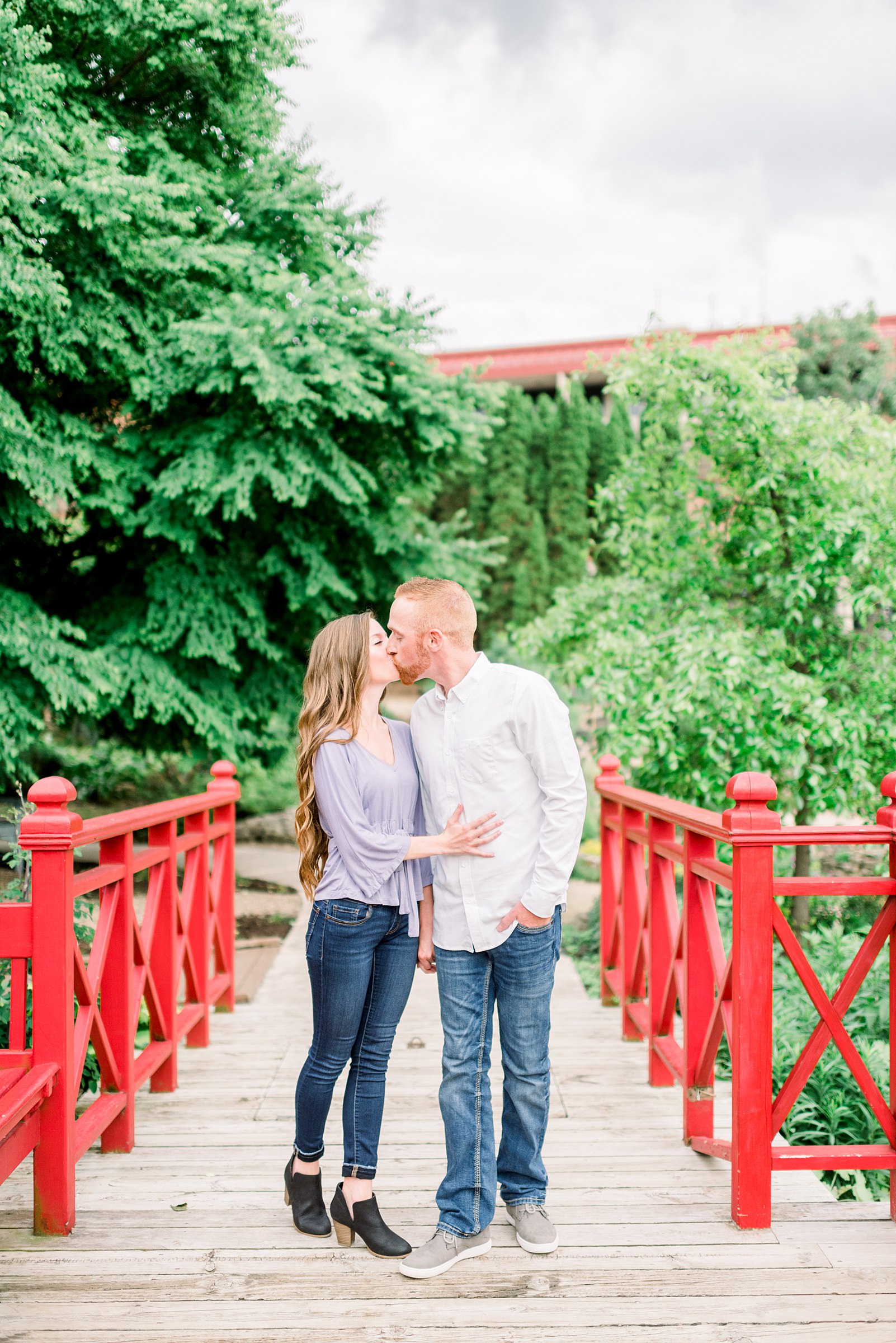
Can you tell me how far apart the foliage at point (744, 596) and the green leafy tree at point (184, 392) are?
5.11ft

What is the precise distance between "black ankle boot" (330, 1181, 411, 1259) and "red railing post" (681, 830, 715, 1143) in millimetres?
1180

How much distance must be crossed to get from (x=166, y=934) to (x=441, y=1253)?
1.73m

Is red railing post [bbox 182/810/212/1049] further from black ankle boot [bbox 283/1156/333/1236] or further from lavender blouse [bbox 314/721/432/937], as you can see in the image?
lavender blouse [bbox 314/721/432/937]

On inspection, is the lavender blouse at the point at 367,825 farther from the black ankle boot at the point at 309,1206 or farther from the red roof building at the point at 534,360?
the red roof building at the point at 534,360

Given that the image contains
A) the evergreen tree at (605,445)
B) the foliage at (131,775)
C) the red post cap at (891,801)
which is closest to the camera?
the red post cap at (891,801)

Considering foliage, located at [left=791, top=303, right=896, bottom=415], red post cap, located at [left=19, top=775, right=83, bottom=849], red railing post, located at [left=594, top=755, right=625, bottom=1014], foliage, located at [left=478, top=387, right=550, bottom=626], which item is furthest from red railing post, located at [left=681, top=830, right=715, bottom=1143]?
foliage, located at [left=478, top=387, right=550, bottom=626]

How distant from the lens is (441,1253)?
2.45 meters

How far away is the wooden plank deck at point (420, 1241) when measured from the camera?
222 cm

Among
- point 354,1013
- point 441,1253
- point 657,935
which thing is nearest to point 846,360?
point 657,935

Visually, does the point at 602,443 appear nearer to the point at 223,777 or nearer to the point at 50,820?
the point at 223,777

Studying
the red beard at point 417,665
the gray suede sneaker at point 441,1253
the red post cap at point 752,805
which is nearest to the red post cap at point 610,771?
the red post cap at point 752,805

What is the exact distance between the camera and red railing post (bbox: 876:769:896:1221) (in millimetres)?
2646

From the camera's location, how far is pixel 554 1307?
7.53 ft

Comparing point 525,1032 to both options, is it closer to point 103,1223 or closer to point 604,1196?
point 604,1196
